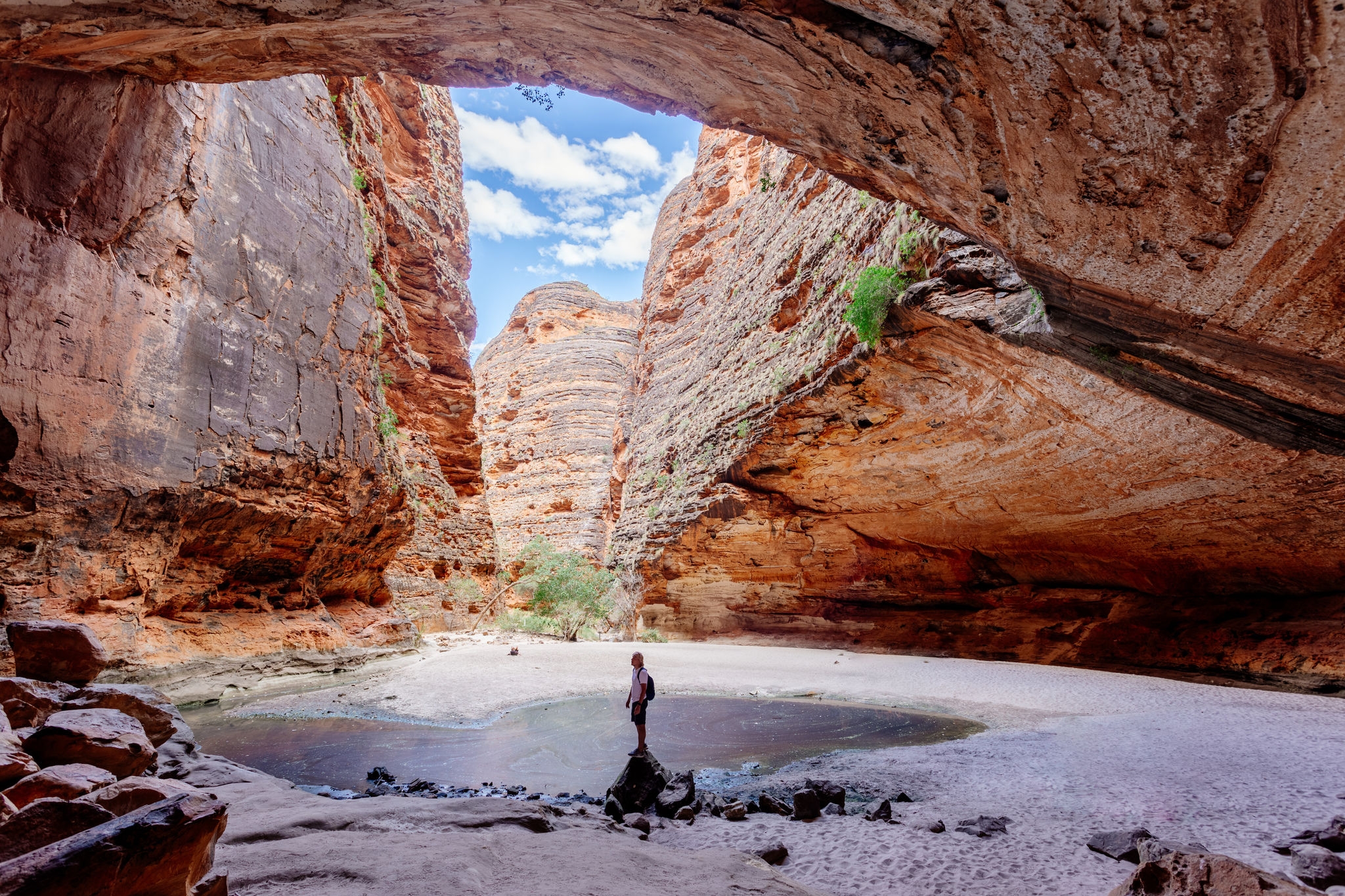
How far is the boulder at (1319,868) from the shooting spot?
2.56 metres

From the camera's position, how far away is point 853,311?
9.04 m

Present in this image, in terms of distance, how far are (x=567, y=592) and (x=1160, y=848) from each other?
18.9 metres

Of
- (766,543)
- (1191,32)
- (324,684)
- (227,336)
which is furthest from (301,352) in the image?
(766,543)

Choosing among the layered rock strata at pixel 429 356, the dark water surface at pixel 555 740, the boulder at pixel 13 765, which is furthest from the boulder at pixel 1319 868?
the layered rock strata at pixel 429 356

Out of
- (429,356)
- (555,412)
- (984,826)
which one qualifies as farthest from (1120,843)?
(555,412)

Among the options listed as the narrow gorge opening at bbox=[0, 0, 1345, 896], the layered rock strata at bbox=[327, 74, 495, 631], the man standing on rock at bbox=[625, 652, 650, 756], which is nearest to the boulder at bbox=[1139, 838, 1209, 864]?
the narrow gorge opening at bbox=[0, 0, 1345, 896]

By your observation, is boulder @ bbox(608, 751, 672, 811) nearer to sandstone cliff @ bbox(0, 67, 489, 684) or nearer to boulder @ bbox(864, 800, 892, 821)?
boulder @ bbox(864, 800, 892, 821)

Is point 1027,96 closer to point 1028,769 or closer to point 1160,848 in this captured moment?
point 1160,848

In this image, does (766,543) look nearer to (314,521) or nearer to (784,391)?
(784,391)

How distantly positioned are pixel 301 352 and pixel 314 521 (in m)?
3.04

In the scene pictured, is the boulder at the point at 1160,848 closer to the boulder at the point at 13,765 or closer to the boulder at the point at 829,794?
the boulder at the point at 829,794

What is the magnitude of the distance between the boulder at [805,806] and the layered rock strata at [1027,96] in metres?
4.64

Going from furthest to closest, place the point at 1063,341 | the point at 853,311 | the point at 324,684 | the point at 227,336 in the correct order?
1. the point at 324,684
2. the point at 853,311
3. the point at 227,336
4. the point at 1063,341

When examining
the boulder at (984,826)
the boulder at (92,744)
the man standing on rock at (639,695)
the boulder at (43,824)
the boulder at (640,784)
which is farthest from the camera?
the man standing on rock at (639,695)
